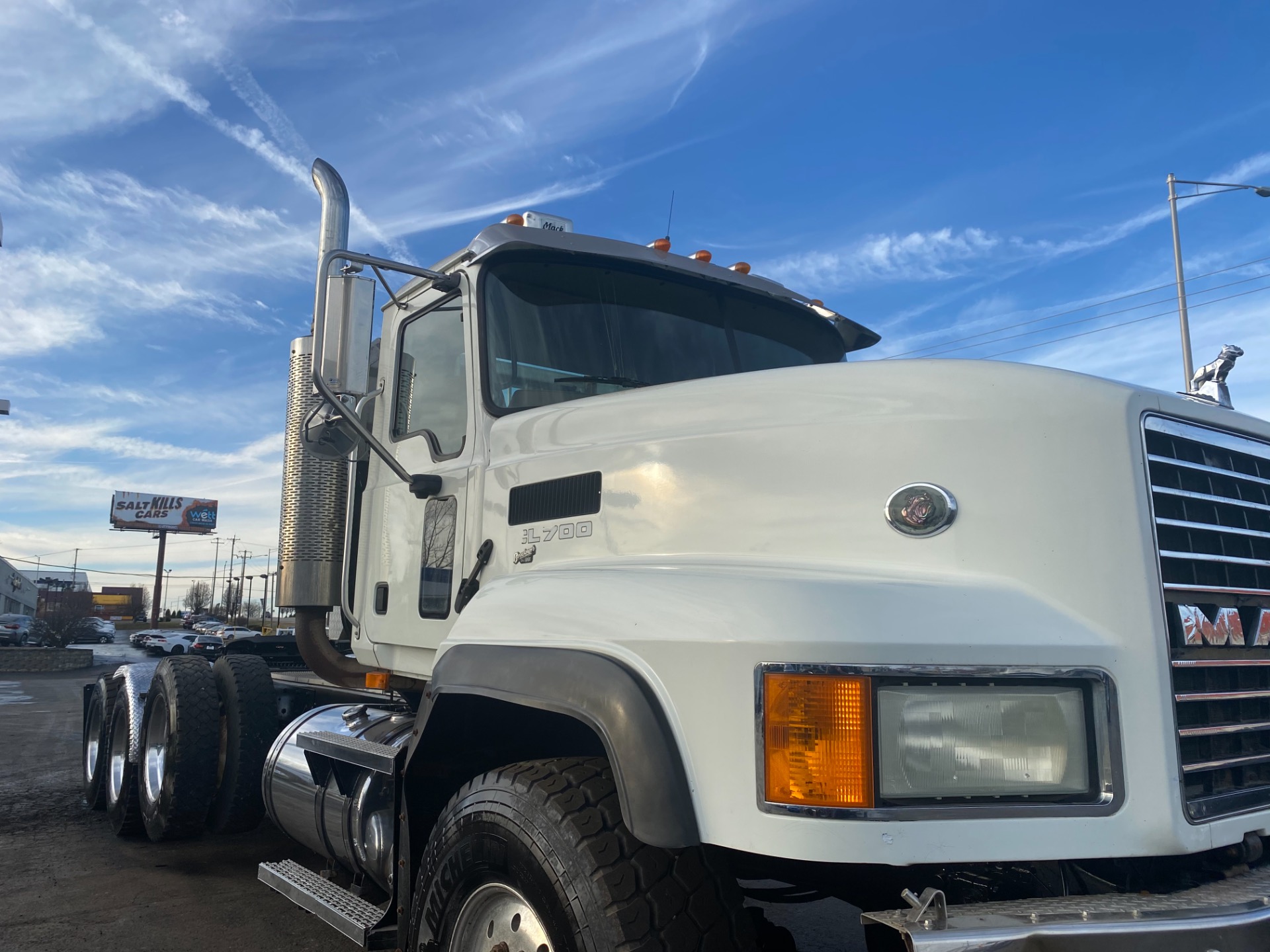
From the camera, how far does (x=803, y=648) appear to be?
191 cm

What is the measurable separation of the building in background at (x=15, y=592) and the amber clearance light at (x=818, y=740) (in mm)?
90681

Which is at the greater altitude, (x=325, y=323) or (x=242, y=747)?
(x=325, y=323)

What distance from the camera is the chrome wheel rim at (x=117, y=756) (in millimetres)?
6453

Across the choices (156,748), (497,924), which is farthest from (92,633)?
(497,924)

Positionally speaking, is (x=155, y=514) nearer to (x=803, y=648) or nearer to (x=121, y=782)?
(x=121, y=782)

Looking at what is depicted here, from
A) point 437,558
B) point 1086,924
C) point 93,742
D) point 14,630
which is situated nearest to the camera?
point 1086,924

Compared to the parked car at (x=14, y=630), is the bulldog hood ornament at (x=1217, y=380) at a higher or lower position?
higher

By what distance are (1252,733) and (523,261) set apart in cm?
272

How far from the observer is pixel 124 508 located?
8169 cm

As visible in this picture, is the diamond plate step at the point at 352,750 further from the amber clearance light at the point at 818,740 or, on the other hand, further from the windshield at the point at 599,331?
the amber clearance light at the point at 818,740

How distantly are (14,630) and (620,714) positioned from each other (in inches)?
2041

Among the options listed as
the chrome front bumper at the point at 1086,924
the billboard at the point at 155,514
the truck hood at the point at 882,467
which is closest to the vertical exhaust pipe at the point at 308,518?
the truck hood at the point at 882,467

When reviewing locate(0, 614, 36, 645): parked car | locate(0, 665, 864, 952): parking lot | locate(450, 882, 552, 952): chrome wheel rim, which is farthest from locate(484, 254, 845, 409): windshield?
locate(0, 614, 36, 645): parked car

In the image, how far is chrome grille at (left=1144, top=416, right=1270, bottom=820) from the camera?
6.97 ft
